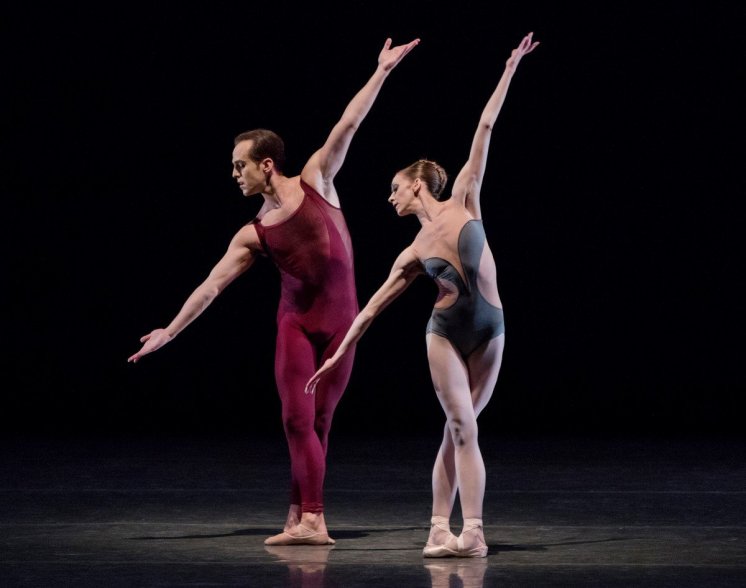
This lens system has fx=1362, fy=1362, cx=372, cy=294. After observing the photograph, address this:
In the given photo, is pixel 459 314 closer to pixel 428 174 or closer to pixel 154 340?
pixel 428 174

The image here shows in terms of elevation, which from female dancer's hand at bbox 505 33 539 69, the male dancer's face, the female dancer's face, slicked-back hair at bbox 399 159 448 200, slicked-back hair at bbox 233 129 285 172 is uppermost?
female dancer's hand at bbox 505 33 539 69

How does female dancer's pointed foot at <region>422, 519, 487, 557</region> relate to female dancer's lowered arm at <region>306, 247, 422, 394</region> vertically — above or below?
below

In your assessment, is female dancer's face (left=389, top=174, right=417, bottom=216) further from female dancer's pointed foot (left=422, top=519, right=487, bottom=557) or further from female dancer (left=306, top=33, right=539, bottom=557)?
female dancer's pointed foot (left=422, top=519, right=487, bottom=557)

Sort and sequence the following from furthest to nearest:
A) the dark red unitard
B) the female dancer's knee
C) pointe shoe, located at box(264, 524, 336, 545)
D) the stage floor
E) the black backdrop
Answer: the black backdrop
the dark red unitard
pointe shoe, located at box(264, 524, 336, 545)
the female dancer's knee
the stage floor

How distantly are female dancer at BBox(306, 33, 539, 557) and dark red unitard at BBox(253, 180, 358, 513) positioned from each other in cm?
36

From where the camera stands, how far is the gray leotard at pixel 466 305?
155 inches

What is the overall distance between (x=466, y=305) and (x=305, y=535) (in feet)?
3.00

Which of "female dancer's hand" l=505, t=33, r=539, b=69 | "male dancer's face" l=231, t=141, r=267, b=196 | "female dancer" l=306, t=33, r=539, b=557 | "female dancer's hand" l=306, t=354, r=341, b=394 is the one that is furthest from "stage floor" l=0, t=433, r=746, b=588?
"female dancer's hand" l=505, t=33, r=539, b=69

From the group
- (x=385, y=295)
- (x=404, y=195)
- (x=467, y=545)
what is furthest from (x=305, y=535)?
(x=404, y=195)

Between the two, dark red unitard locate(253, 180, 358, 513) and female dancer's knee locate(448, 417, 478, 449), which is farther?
dark red unitard locate(253, 180, 358, 513)

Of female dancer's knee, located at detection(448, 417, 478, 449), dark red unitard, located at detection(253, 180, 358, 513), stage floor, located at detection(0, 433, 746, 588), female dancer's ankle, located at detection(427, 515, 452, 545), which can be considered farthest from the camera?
dark red unitard, located at detection(253, 180, 358, 513)

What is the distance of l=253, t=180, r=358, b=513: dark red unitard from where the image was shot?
434 centimetres

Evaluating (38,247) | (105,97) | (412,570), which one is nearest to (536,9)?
(105,97)

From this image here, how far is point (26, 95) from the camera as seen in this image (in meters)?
7.84
